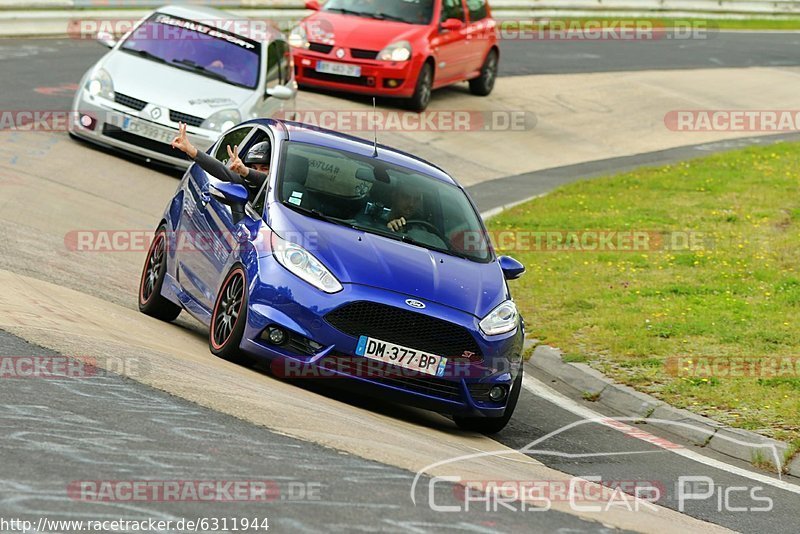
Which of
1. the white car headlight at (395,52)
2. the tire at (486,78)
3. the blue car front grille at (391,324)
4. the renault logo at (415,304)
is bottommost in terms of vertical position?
the tire at (486,78)

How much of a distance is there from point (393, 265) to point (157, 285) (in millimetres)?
2601

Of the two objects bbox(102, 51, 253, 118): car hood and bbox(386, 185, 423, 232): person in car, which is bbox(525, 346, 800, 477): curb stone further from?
Result: bbox(102, 51, 253, 118): car hood

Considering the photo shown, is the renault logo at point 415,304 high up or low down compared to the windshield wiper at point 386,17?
up

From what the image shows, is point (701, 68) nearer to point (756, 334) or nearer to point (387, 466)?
point (756, 334)

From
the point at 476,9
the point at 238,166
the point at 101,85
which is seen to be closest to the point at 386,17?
the point at 476,9

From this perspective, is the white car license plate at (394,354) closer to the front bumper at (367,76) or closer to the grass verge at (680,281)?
the grass verge at (680,281)

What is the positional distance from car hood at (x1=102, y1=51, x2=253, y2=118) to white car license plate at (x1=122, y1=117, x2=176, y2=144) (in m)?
0.29

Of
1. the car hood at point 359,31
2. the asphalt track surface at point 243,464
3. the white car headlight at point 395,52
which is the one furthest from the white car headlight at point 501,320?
the car hood at point 359,31

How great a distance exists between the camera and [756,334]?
11758 millimetres

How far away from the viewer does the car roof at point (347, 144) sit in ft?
34.0

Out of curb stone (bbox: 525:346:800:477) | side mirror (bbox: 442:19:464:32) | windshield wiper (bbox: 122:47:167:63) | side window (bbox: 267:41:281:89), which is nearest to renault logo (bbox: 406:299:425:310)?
curb stone (bbox: 525:346:800:477)

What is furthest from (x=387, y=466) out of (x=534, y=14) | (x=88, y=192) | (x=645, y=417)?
(x=534, y=14)

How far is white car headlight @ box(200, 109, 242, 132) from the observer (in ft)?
55.7

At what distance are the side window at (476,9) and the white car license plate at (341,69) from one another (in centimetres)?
323
